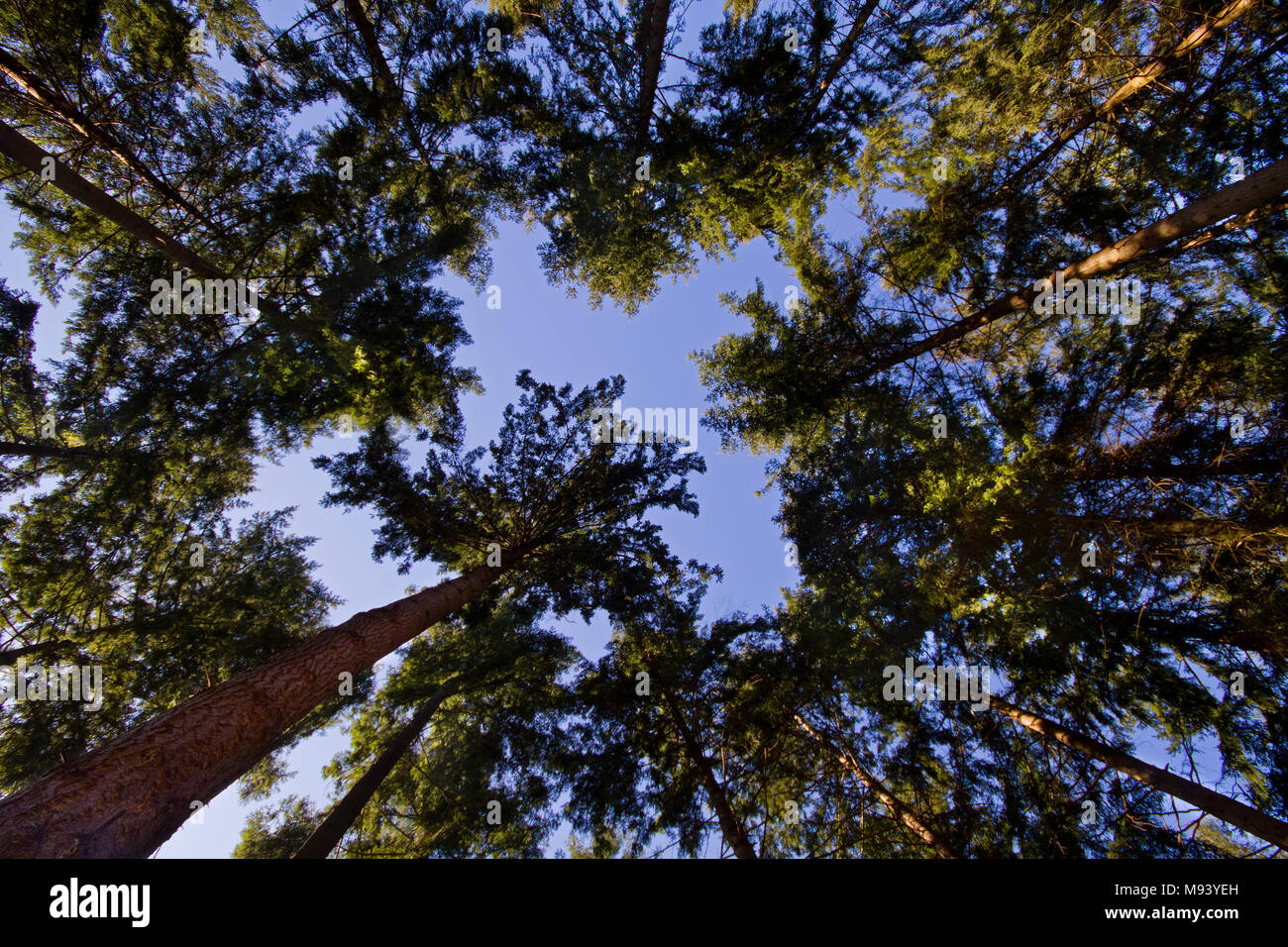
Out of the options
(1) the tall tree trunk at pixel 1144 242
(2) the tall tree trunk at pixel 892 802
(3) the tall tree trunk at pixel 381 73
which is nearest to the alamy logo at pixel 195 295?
(3) the tall tree trunk at pixel 381 73

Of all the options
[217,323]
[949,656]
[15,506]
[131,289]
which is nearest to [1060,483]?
[949,656]

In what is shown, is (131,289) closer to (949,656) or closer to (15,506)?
(15,506)

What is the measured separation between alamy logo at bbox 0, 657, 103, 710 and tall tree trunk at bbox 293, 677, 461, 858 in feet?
13.0

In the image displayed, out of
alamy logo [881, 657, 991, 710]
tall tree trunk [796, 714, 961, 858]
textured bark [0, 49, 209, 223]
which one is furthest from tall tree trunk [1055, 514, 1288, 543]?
textured bark [0, 49, 209, 223]

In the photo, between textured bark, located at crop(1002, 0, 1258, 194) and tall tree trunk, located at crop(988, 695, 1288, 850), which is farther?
textured bark, located at crop(1002, 0, 1258, 194)

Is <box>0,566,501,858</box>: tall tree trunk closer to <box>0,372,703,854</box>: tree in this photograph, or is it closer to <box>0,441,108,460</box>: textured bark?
<box>0,372,703,854</box>: tree

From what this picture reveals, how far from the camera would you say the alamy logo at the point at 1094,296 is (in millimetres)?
6219

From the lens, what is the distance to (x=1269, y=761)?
16.5ft

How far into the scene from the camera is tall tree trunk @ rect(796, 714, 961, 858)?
588 cm

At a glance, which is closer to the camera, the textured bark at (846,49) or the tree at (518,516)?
the tree at (518,516)

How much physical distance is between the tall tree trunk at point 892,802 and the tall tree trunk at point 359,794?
6553mm

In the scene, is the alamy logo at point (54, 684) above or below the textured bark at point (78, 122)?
below
